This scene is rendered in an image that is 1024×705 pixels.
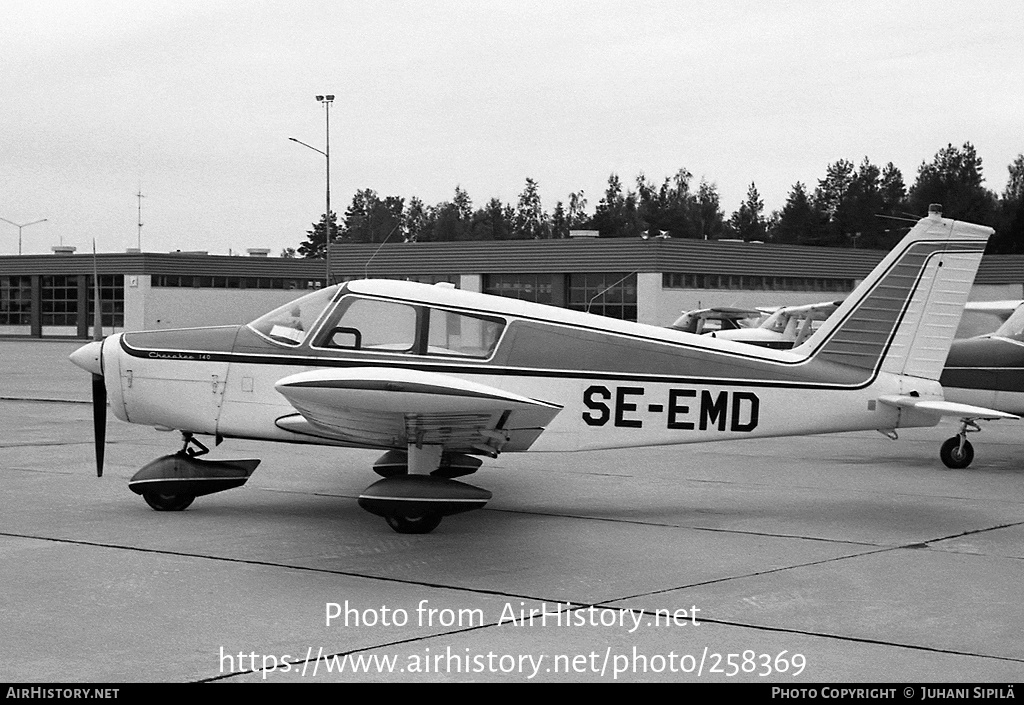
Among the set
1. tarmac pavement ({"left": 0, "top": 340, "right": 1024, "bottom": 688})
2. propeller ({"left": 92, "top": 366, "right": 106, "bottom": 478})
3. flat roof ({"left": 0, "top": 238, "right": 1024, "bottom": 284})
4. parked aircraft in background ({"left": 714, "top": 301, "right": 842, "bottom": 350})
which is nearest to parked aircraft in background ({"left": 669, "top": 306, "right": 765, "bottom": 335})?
parked aircraft in background ({"left": 714, "top": 301, "right": 842, "bottom": 350})

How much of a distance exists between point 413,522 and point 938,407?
4353 mm

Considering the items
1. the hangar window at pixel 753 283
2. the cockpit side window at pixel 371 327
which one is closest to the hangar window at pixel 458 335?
the cockpit side window at pixel 371 327

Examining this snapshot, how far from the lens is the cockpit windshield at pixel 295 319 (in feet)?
30.3

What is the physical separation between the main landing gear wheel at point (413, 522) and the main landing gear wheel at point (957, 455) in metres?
6.97

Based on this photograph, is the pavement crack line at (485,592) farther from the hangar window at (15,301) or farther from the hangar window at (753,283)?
the hangar window at (15,301)

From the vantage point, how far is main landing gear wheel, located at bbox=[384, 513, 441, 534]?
8.28 metres

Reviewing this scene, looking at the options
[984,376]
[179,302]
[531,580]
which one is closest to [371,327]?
[531,580]

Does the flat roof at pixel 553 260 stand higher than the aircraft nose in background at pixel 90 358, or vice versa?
the flat roof at pixel 553 260

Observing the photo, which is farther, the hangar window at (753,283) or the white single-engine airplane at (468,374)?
the hangar window at (753,283)

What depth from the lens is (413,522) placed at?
8344 mm

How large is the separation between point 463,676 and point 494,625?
0.88 m

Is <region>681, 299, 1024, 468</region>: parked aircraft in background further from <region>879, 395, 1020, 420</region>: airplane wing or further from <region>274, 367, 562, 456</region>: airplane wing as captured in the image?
<region>274, 367, 562, 456</region>: airplane wing

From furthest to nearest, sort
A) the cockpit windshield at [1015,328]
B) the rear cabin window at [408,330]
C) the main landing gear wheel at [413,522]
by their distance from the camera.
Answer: the cockpit windshield at [1015,328] → the rear cabin window at [408,330] → the main landing gear wheel at [413,522]
